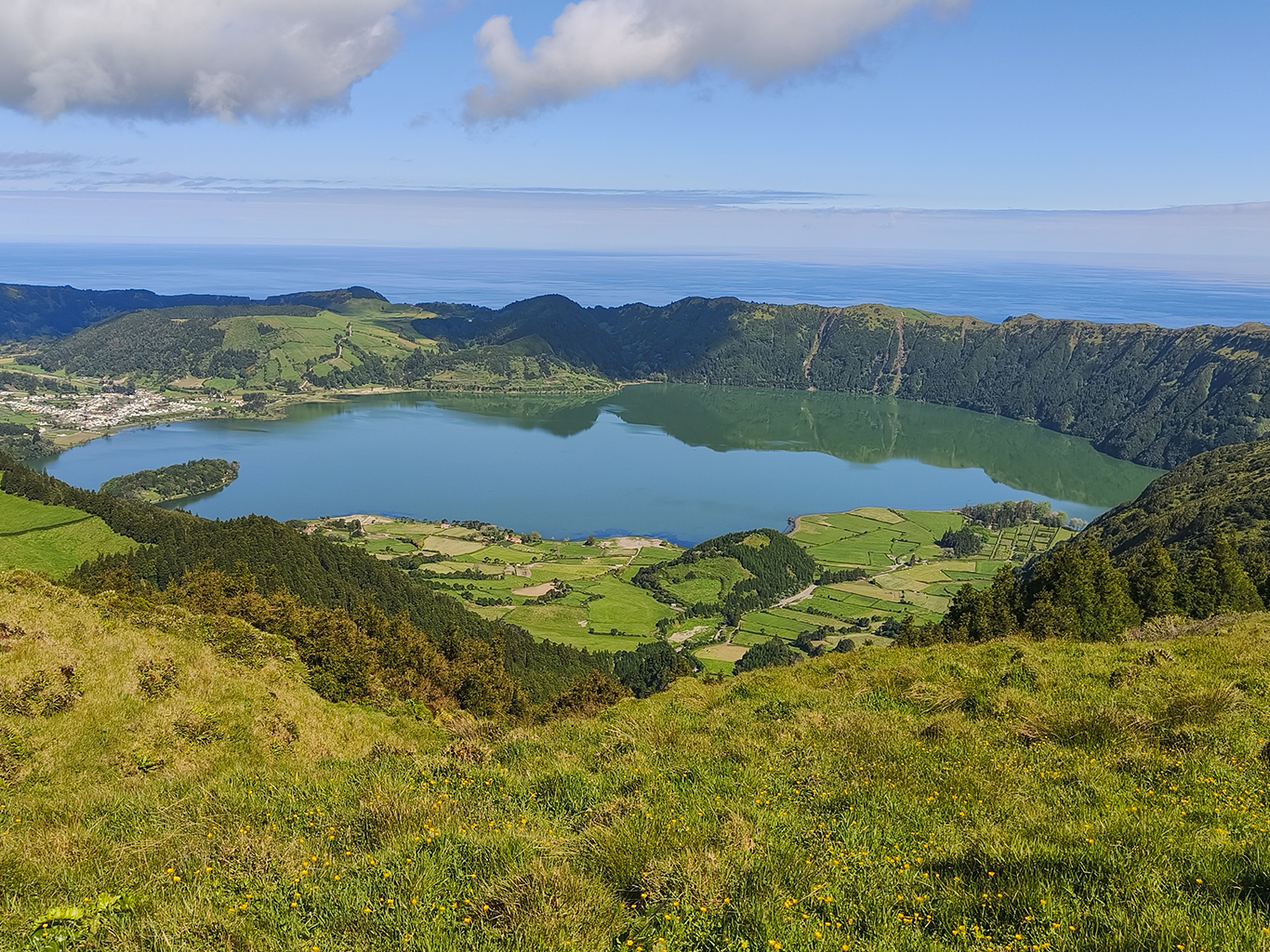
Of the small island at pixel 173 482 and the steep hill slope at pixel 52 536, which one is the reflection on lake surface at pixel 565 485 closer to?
the small island at pixel 173 482

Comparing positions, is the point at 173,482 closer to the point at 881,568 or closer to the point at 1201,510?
the point at 881,568

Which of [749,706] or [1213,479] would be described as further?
[1213,479]

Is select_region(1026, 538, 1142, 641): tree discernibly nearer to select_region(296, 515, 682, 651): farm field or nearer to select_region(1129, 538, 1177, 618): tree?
select_region(1129, 538, 1177, 618): tree

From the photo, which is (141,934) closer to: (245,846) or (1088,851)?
(245,846)

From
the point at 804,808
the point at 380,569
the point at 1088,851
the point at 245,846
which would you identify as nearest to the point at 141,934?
the point at 245,846

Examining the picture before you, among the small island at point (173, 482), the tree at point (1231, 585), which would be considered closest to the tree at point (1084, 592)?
the tree at point (1231, 585)
